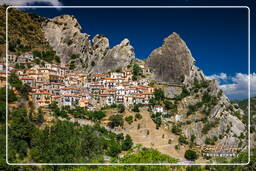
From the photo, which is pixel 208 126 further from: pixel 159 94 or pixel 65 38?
pixel 65 38

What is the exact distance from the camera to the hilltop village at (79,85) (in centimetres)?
1217

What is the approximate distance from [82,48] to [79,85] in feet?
21.1

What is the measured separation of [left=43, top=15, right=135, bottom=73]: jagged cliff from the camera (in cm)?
1916

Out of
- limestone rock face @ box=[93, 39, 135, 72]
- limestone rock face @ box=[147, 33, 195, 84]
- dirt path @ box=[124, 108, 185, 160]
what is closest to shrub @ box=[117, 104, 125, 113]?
dirt path @ box=[124, 108, 185, 160]

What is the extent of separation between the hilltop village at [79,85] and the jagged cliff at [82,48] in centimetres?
205

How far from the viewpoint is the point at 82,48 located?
20938 mm

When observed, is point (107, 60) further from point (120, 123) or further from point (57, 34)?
point (120, 123)

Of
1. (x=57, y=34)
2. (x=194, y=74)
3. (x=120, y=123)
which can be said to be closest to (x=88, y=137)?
(x=120, y=123)

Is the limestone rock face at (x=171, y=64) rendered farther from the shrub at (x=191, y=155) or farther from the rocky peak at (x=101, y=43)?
the shrub at (x=191, y=155)

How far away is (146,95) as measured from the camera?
46.4 feet

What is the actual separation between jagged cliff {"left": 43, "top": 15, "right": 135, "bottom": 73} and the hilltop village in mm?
2050

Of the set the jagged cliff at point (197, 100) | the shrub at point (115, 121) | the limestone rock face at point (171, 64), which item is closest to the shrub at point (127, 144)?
the shrub at point (115, 121)

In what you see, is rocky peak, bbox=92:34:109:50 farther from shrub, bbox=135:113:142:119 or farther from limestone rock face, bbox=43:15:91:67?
shrub, bbox=135:113:142:119

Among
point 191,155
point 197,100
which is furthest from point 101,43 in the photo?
point 191,155
